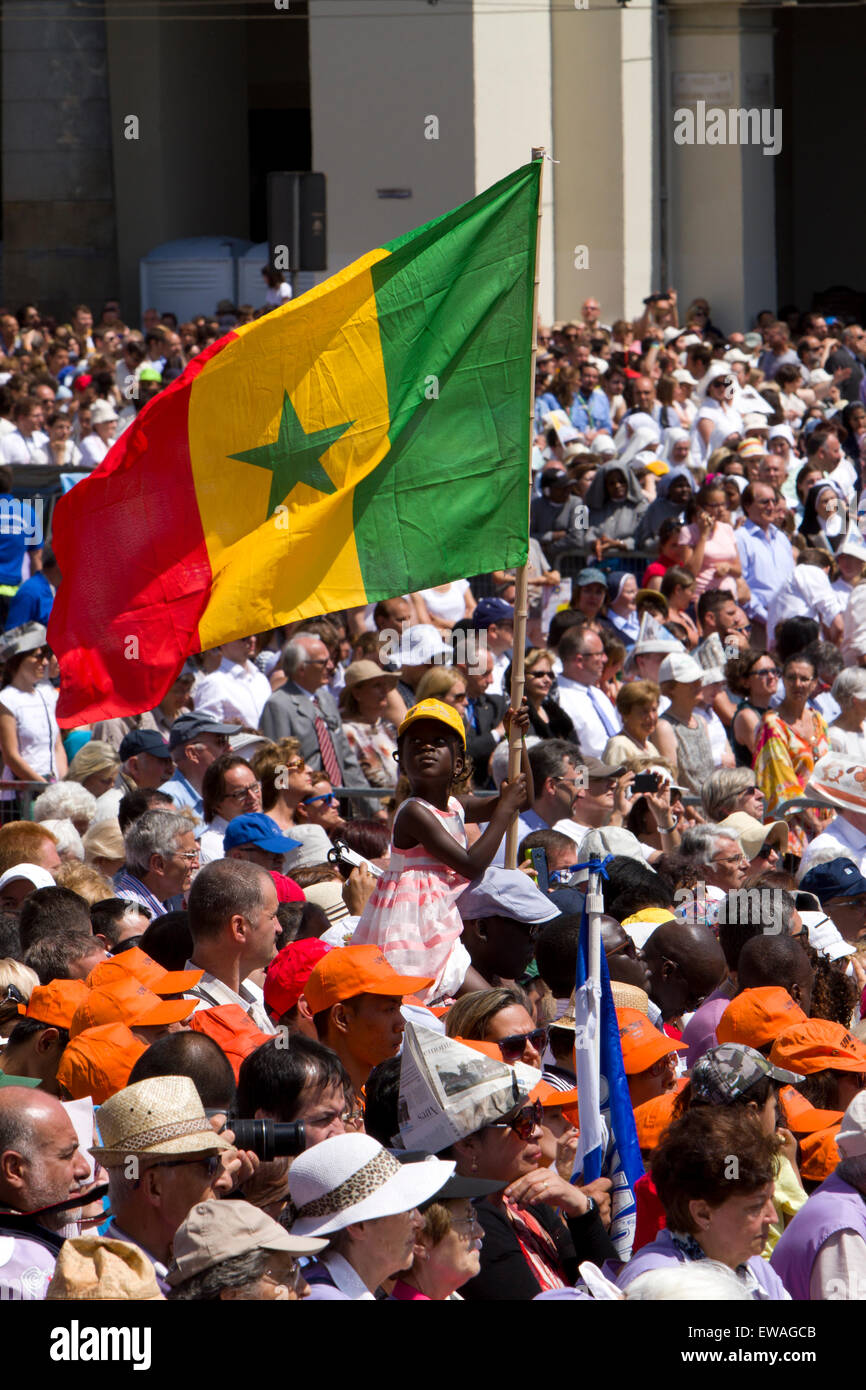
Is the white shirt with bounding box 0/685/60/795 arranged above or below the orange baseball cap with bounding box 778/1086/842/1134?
above

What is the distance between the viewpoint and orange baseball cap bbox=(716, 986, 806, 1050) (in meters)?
5.30

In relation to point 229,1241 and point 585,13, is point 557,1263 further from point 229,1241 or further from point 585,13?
point 585,13

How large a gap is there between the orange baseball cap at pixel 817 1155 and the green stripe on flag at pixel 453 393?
230 cm

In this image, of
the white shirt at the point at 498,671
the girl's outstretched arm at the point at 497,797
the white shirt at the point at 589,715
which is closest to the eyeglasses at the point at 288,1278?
the girl's outstretched arm at the point at 497,797

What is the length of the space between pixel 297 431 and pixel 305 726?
279 centimetres

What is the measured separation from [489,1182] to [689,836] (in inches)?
149

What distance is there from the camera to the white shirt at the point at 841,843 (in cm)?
754

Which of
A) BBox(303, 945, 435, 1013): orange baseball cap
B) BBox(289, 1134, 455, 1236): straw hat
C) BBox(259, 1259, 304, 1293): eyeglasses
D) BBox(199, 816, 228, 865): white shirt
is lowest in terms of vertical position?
BBox(199, 816, 228, 865): white shirt

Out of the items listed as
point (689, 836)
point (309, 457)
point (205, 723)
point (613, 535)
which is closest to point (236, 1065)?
point (309, 457)

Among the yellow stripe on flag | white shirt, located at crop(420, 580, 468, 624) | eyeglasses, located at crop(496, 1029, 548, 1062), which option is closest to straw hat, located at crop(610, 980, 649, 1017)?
eyeglasses, located at crop(496, 1029, 548, 1062)

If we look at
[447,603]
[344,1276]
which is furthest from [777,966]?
[447,603]

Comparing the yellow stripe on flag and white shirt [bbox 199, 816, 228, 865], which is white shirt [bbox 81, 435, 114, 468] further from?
the yellow stripe on flag

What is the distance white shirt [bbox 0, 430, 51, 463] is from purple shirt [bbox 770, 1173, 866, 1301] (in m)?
12.0

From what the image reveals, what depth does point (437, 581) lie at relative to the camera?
6.70 m
